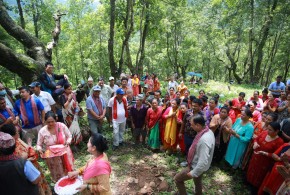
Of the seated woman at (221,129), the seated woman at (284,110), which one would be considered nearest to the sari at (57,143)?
the seated woman at (221,129)

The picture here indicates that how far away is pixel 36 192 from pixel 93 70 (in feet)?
101

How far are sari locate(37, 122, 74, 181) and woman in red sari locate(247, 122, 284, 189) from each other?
146 inches

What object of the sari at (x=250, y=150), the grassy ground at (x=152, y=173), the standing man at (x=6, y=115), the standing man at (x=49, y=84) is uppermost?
the standing man at (x=49, y=84)

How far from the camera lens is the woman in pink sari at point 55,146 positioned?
13.3ft

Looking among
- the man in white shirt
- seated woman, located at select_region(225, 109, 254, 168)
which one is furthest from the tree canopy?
seated woman, located at select_region(225, 109, 254, 168)

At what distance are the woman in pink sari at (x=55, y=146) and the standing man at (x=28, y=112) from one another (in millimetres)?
1173

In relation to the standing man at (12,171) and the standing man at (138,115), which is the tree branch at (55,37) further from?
the standing man at (12,171)

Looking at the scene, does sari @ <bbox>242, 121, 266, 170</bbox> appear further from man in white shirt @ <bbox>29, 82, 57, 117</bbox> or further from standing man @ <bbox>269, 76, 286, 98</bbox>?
man in white shirt @ <bbox>29, 82, 57, 117</bbox>

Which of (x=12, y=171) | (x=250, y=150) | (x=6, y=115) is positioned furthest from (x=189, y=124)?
(x=6, y=115)

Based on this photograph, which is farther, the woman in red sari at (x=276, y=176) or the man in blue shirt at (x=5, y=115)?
the man in blue shirt at (x=5, y=115)

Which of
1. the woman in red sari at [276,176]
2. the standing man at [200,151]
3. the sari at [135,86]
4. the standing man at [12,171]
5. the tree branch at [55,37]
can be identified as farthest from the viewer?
the sari at [135,86]

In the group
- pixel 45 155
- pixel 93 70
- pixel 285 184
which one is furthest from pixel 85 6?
pixel 285 184

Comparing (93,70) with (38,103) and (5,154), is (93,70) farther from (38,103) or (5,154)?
(5,154)

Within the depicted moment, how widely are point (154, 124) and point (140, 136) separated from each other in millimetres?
900
